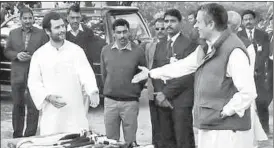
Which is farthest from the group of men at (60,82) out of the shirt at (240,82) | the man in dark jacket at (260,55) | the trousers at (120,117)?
the man in dark jacket at (260,55)

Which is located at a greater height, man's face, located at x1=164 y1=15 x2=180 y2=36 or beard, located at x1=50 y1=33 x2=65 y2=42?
man's face, located at x1=164 y1=15 x2=180 y2=36

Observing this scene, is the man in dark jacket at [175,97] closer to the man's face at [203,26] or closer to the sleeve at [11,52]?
the man's face at [203,26]

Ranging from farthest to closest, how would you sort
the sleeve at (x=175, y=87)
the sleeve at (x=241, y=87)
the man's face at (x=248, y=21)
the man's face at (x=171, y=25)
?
the man's face at (x=248, y=21)
the man's face at (x=171, y=25)
the sleeve at (x=175, y=87)
the sleeve at (x=241, y=87)

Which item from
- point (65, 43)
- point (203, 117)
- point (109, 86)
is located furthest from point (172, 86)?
point (203, 117)

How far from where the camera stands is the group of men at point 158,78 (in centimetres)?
536

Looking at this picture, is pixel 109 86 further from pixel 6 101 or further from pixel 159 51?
pixel 6 101

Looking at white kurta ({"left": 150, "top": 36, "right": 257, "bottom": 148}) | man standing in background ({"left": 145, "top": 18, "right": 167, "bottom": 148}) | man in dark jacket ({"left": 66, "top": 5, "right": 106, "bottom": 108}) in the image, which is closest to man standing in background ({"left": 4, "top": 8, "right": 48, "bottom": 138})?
man in dark jacket ({"left": 66, "top": 5, "right": 106, "bottom": 108})

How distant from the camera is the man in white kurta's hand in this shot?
22.5 ft

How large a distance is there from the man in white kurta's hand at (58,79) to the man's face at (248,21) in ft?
10.2

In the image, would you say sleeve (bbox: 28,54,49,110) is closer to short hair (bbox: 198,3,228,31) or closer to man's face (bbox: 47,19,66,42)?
man's face (bbox: 47,19,66,42)

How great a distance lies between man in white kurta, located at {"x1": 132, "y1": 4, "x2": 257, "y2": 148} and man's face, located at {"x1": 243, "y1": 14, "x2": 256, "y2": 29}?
357 cm

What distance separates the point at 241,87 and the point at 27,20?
16.4 feet

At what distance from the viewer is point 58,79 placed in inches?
273

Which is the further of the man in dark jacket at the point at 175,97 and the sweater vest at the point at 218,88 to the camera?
the man in dark jacket at the point at 175,97
